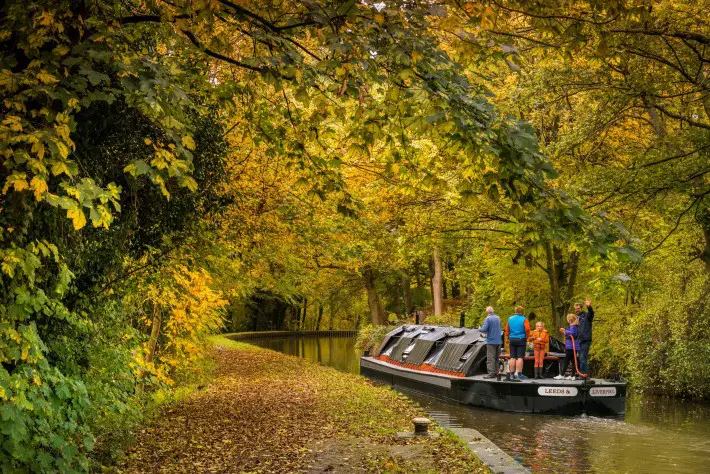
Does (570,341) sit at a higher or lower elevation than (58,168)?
lower

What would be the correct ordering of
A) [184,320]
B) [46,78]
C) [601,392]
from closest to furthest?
[46,78] → [184,320] → [601,392]

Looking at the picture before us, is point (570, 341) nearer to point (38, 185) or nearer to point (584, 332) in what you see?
point (584, 332)

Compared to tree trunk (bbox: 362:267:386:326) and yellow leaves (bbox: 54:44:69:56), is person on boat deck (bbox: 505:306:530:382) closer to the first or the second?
yellow leaves (bbox: 54:44:69:56)

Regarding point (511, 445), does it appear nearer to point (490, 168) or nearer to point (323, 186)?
point (323, 186)

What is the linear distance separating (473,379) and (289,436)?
8.68m

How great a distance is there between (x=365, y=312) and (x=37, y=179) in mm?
69835

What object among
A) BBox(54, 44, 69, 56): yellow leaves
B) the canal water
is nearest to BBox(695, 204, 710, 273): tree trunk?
the canal water

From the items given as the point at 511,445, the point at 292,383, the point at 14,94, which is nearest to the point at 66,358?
the point at 14,94

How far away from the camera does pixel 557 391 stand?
17.3 m

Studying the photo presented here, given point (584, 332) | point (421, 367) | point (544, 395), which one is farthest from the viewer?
point (421, 367)

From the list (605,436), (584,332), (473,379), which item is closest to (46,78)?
(605,436)

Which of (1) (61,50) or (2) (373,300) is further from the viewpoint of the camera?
(2) (373,300)

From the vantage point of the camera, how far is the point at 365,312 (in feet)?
244

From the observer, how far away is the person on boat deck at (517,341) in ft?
58.9
